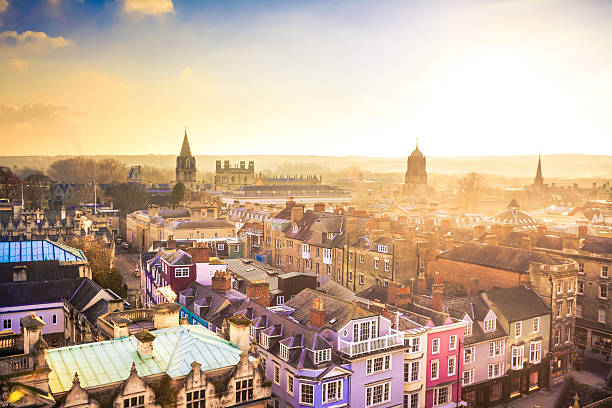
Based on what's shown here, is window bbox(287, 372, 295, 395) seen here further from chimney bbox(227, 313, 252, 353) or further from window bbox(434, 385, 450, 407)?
window bbox(434, 385, 450, 407)

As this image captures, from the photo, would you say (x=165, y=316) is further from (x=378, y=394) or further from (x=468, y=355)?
(x=468, y=355)

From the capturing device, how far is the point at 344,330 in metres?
27.7

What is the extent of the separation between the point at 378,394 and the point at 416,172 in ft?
518

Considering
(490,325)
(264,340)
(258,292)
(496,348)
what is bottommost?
(496,348)

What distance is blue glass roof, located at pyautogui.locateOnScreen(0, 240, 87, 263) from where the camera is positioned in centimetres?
4259

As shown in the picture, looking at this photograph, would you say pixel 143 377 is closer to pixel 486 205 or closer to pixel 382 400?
pixel 382 400

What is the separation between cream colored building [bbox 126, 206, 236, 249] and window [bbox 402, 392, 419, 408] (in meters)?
46.8

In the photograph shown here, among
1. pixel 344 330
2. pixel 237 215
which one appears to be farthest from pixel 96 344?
pixel 237 215

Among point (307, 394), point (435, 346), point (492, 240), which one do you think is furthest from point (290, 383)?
point (492, 240)

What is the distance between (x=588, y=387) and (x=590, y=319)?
2595 centimetres

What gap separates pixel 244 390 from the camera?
22.2m

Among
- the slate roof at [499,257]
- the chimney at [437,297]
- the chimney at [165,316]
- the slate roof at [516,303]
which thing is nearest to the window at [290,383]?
the chimney at [165,316]

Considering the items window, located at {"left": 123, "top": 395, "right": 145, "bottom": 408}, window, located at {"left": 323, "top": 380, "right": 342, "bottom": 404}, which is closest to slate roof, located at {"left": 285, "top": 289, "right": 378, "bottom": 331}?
window, located at {"left": 323, "top": 380, "right": 342, "bottom": 404}

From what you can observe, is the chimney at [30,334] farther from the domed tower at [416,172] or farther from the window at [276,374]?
the domed tower at [416,172]
